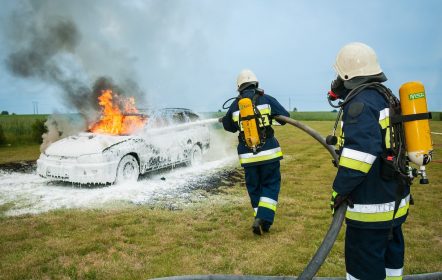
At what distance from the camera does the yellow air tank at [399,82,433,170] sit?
9.51ft

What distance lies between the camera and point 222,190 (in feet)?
27.0

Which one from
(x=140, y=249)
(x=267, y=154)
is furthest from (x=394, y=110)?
(x=140, y=249)

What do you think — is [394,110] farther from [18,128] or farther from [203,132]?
[18,128]

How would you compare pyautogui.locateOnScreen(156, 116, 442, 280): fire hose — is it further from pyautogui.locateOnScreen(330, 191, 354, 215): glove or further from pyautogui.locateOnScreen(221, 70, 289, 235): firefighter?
pyautogui.locateOnScreen(221, 70, 289, 235): firefighter

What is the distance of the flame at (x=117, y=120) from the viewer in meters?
9.04

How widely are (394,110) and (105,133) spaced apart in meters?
7.16

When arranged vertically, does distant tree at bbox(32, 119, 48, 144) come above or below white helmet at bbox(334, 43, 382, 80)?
below

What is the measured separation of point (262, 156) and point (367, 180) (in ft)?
8.27

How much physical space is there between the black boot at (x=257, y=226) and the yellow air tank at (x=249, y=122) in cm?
105

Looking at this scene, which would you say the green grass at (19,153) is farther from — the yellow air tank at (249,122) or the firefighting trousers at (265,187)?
the yellow air tank at (249,122)

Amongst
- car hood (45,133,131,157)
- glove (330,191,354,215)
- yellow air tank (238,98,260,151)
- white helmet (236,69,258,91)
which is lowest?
glove (330,191,354,215)

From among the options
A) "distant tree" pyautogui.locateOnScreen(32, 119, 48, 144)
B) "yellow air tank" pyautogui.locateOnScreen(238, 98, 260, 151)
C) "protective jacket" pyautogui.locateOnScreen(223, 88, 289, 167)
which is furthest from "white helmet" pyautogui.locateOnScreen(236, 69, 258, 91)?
"distant tree" pyautogui.locateOnScreen(32, 119, 48, 144)

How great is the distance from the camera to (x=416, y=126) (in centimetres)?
290

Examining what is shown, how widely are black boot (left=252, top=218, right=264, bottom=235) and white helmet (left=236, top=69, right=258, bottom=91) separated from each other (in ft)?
6.57
